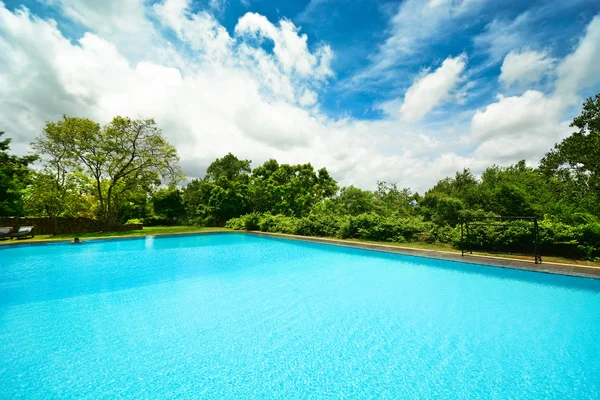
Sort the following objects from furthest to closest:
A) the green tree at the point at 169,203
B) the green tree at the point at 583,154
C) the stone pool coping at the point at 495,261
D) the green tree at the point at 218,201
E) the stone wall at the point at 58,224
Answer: the green tree at the point at 169,203, the green tree at the point at 218,201, the stone wall at the point at 58,224, the green tree at the point at 583,154, the stone pool coping at the point at 495,261

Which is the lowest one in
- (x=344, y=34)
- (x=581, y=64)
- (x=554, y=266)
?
(x=554, y=266)

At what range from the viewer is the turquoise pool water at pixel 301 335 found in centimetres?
269

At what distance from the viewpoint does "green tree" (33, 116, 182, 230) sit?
51.5 feet

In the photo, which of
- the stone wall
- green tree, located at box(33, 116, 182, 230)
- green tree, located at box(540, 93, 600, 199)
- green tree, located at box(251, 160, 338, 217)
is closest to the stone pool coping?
green tree, located at box(540, 93, 600, 199)

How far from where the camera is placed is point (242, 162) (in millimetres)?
29844

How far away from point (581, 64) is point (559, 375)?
393 inches

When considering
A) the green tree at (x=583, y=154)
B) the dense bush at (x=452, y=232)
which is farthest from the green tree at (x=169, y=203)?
the green tree at (x=583, y=154)

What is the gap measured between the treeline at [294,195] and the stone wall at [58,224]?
0.55m

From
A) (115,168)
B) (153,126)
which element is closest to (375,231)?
(153,126)

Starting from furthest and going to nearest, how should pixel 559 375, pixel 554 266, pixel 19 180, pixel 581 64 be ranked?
pixel 19 180 < pixel 581 64 < pixel 554 266 < pixel 559 375

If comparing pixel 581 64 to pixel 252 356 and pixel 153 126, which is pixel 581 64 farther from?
pixel 153 126

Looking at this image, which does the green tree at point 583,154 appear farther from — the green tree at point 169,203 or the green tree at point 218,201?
the green tree at point 169,203

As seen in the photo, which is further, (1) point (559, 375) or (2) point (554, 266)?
(2) point (554, 266)

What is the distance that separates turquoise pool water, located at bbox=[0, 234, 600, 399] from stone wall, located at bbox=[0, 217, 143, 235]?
479 inches
